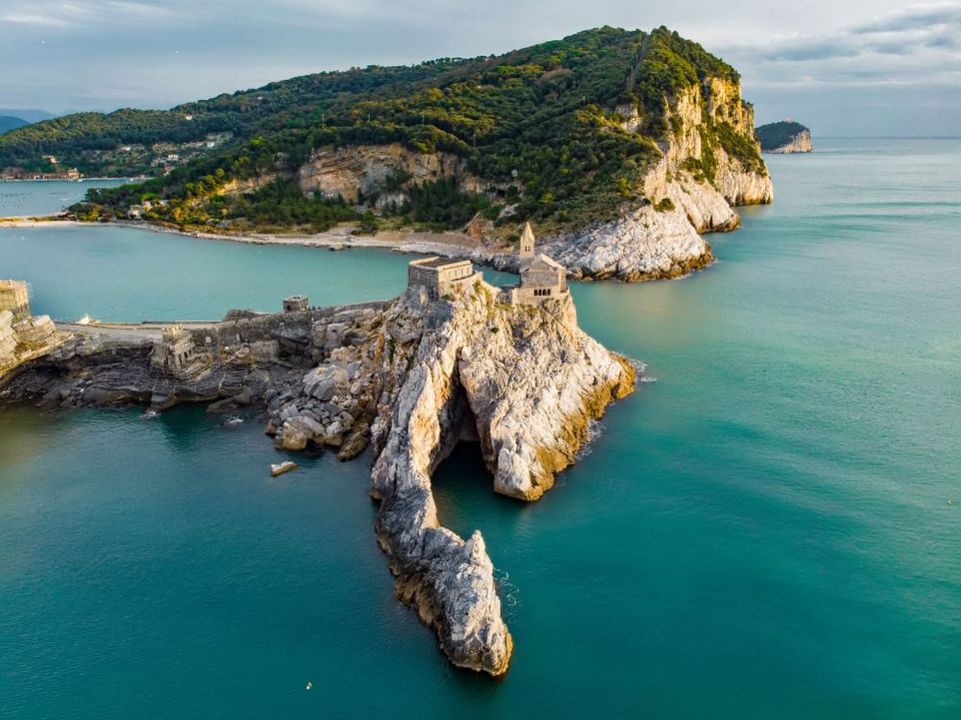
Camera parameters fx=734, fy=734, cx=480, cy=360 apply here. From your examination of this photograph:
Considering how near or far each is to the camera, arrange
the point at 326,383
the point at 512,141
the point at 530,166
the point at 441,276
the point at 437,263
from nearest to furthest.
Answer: the point at 441,276
the point at 437,263
the point at 326,383
the point at 530,166
the point at 512,141

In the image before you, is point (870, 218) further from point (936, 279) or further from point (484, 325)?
point (484, 325)

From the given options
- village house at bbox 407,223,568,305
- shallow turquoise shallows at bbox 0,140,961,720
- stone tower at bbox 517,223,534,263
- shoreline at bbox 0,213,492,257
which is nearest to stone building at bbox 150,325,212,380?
shallow turquoise shallows at bbox 0,140,961,720

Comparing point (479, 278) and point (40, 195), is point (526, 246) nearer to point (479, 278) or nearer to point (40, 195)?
point (479, 278)

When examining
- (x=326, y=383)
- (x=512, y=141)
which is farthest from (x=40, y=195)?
(x=326, y=383)

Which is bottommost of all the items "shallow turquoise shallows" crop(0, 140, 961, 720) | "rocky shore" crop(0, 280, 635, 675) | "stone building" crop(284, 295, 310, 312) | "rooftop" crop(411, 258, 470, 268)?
"shallow turquoise shallows" crop(0, 140, 961, 720)

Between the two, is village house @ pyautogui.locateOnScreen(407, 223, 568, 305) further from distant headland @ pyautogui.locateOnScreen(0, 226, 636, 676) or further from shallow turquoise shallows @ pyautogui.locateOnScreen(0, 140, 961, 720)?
shallow turquoise shallows @ pyautogui.locateOnScreen(0, 140, 961, 720)

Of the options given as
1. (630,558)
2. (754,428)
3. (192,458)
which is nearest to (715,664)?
(630,558)

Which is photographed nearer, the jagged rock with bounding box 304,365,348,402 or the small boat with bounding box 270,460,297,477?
the small boat with bounding box 270,460,297,477

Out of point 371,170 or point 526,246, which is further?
point 371,170
